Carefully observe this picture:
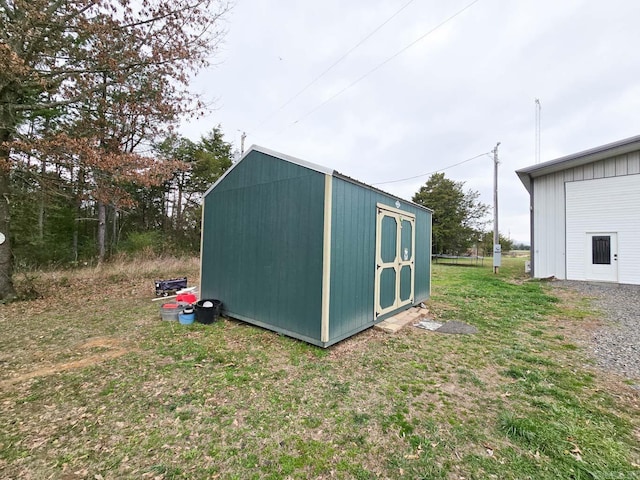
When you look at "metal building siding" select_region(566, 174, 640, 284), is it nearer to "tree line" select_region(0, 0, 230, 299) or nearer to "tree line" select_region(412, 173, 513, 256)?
"tree line" select_region(412, 173, 513, 256)

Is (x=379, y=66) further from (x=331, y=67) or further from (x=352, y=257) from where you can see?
(x=352, y=257)

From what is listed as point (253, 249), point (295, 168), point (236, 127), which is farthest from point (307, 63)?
point (236, 127)

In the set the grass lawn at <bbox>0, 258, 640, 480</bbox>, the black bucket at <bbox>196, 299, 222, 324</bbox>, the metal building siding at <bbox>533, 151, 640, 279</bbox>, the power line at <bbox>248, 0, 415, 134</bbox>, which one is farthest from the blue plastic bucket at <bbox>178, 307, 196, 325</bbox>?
the metal building siding at <bbox>533, 151, 640, 279</bbox>

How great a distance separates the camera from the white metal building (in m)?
8.66

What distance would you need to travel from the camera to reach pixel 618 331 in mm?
4215

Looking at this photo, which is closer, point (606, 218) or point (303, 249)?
point (303, 249)

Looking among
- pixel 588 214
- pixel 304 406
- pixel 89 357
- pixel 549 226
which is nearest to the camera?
pixel 304 406

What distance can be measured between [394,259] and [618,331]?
11.9 ft

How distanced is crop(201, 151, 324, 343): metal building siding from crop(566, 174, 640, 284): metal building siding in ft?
36.5

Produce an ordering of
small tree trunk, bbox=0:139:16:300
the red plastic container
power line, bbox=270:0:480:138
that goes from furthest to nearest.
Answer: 1. small tree trunk, bbox=0:139:16:300
2. power line, bbox=270:0:480:138
3. the red plastic container

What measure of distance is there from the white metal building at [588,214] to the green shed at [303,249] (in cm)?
851

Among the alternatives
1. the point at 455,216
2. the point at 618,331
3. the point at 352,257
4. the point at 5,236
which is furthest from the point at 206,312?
the point at 455,216

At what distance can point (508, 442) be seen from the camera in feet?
6.03

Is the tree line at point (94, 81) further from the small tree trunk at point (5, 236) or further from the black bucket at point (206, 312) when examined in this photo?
the black bucket at point (206, 312)
